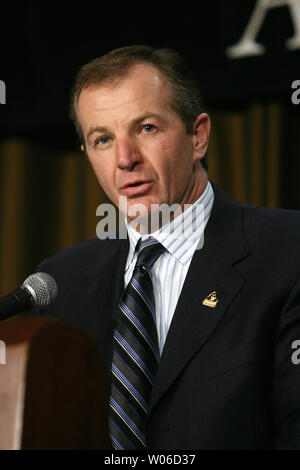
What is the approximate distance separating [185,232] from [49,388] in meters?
0.93

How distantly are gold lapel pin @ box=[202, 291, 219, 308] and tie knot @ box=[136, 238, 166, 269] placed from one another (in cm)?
19

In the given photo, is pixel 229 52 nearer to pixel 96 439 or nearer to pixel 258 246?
pixel 258 246

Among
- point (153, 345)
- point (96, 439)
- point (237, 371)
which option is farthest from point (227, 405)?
point (96, 439)

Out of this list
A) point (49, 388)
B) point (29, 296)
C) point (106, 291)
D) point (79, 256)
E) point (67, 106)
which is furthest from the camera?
point (67, 106)

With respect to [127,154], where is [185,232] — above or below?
below

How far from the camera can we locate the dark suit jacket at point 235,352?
131 centimetres

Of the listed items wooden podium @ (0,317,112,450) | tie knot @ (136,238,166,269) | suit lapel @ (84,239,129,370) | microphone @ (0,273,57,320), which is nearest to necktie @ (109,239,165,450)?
tie knot @ (136,238,166,269)

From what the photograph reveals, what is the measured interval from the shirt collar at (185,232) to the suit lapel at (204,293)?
3cm

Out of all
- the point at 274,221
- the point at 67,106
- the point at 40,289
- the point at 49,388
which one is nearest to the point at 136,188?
the point at 274,221

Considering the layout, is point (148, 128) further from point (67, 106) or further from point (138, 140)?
point (67, 106)

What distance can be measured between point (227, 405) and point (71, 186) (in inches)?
77.8

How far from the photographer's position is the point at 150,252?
1.56m

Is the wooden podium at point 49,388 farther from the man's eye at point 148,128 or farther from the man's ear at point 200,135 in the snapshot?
the man's ear at point 200,135
